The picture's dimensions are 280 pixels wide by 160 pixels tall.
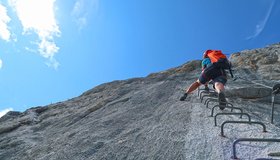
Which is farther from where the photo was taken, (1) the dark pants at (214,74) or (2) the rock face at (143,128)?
(1) the dark pants at (214,74)

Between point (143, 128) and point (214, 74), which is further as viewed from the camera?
point (214, 74)

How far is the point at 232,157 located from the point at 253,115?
4.15m

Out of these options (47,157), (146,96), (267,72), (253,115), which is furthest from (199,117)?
(267,72)

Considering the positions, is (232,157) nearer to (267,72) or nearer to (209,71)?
(209,71)

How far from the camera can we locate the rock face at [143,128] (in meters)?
6.45

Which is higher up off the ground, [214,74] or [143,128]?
[214,74]

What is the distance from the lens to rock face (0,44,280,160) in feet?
21.2

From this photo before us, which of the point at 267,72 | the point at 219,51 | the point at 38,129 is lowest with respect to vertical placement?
the point at 38,129

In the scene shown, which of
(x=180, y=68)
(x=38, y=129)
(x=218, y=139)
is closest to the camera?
(x=218, y=139)

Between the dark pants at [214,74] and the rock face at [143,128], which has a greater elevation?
the dark pants at [214,74]

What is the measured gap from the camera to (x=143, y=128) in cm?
834

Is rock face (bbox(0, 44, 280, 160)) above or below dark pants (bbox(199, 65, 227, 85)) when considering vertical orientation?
below

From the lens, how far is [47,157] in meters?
7.57

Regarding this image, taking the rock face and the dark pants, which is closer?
the rock face
